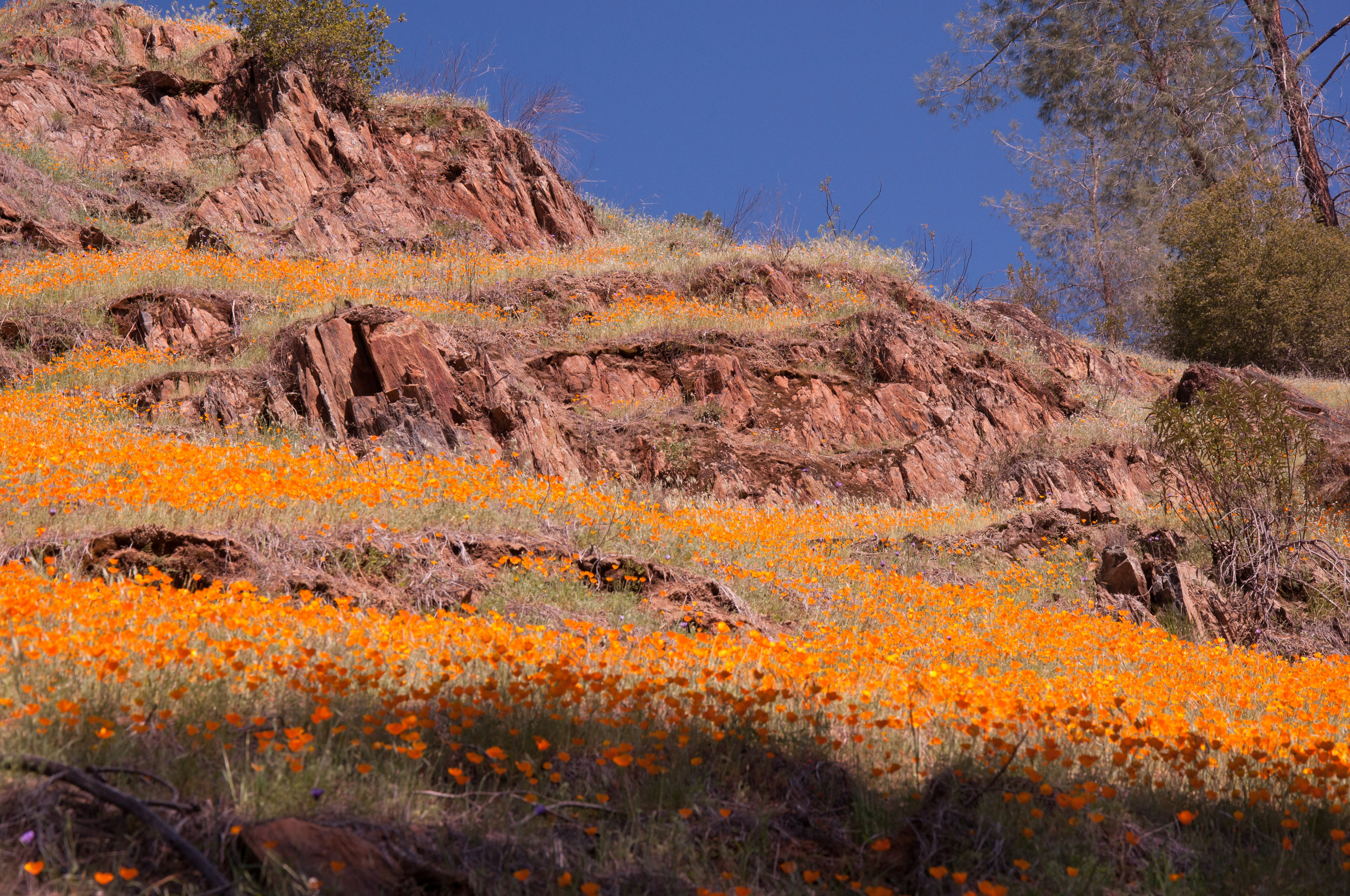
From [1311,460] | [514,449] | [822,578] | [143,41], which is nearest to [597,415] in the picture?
[514,449]

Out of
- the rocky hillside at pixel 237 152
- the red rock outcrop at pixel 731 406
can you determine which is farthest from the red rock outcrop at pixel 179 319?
the rocky hillside at pixel 237 152

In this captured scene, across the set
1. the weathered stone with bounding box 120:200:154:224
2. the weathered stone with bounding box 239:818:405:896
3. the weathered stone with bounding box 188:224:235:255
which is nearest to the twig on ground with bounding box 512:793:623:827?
the weathered stone with bounding box 239:818:405:896

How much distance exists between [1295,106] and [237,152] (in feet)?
103

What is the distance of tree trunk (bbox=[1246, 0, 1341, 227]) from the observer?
26.1 metres

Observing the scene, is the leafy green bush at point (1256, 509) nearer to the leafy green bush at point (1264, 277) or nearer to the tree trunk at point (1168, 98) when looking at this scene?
the leafy green bush at point (1264, 277)

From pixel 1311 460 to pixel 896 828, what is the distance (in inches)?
393

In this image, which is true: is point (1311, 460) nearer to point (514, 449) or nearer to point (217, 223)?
point (514, 449)

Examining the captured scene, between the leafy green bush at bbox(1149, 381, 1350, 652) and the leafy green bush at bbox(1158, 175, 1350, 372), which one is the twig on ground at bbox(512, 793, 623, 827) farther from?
Result: the leafy green bush at bbox(1158, 175, 1350, 372)

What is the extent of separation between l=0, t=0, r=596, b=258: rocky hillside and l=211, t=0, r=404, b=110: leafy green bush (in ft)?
2.08

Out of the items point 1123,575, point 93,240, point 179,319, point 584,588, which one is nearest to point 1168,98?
point 1123,575

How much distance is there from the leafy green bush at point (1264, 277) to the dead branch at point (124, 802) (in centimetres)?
2870

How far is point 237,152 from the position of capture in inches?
918

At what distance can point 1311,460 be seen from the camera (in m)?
10.6

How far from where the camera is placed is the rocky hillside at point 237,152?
70.5ft
